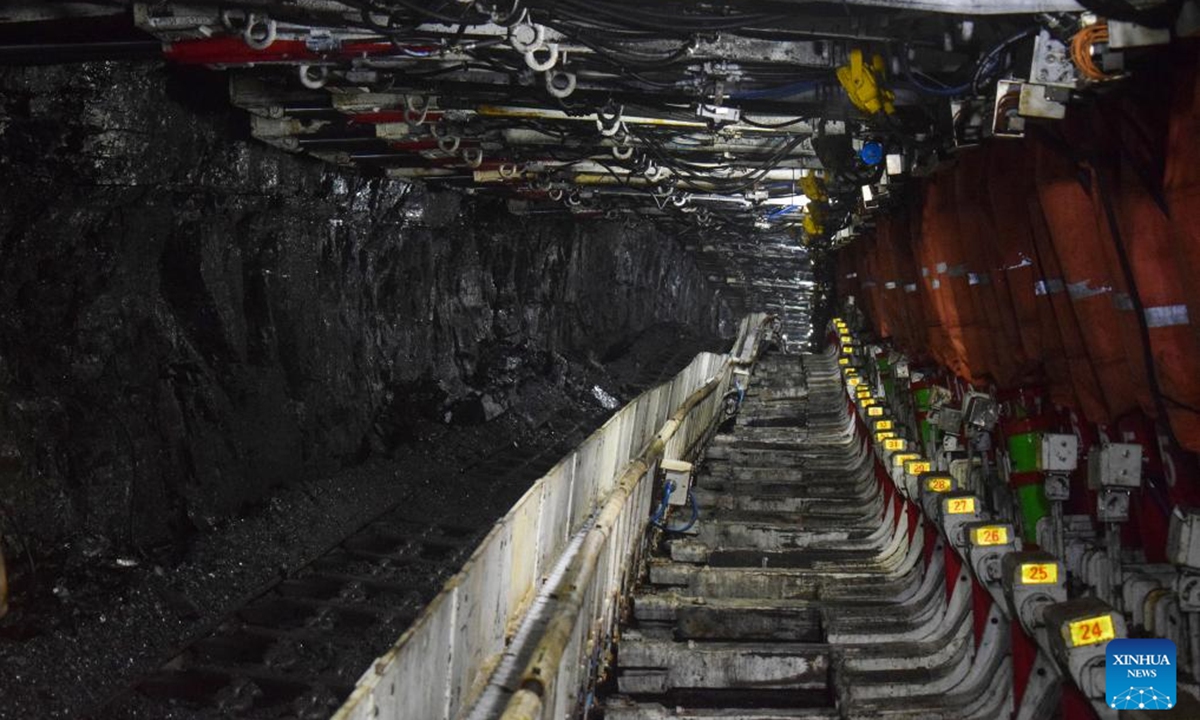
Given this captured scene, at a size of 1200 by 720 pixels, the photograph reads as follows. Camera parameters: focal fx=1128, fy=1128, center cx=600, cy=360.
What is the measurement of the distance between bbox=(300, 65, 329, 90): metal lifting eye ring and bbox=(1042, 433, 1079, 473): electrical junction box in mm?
5038

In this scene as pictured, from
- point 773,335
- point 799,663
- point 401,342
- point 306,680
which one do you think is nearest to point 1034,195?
point 799,663

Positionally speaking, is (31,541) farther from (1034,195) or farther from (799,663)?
(1034,195)

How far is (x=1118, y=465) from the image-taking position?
5.87 metres

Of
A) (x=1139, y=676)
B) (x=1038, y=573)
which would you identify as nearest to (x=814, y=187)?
(x=1038, y=573)

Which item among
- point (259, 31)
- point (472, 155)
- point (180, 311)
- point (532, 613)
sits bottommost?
point (532, 613)

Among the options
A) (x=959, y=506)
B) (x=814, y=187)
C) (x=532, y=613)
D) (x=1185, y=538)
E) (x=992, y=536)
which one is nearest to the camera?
(x=1185, y=538)

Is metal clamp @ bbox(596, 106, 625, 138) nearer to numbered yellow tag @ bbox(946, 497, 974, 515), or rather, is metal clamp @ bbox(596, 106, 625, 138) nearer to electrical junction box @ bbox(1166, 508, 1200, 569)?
numbered yellow tag @ bbox(946, 497, 974, 515)

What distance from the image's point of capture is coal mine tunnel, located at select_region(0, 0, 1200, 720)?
17.2 feet

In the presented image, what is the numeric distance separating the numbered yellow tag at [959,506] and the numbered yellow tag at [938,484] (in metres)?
0.61

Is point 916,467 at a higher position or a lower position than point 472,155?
lower

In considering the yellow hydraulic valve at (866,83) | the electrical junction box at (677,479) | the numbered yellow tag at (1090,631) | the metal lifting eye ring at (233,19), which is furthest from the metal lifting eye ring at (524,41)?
the electrical junction box at (677,479)

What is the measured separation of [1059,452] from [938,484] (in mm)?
1209

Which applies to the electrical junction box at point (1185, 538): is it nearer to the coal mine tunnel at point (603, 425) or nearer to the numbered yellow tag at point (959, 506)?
the coal mine tunnel at point (603, 425)

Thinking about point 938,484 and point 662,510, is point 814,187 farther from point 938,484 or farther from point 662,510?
point 938,484
